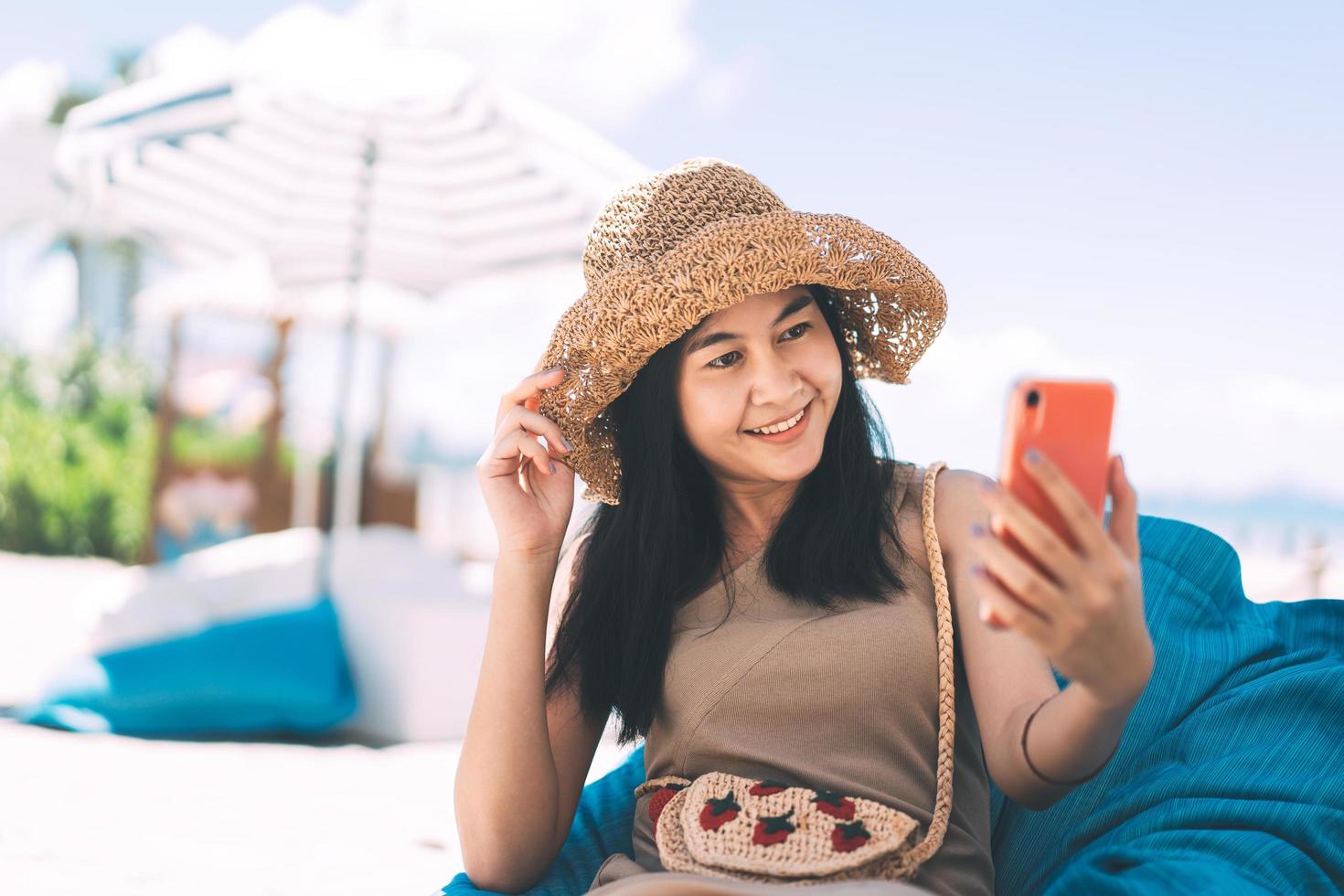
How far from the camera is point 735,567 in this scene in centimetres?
229

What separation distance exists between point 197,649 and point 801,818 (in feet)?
13.7

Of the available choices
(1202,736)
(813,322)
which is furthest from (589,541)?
(1202,736)

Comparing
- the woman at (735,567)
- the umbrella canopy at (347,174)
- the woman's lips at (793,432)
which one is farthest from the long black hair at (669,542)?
the umbrella canopy at (347,174)

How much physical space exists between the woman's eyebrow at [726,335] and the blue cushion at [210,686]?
3759mm

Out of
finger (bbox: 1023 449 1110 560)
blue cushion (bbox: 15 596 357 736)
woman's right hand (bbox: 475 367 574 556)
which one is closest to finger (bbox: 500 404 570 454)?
woman's right hand (bbox: 475 367 574 556)

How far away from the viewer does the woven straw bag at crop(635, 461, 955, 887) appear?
1728 mm

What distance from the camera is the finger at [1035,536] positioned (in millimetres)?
1104

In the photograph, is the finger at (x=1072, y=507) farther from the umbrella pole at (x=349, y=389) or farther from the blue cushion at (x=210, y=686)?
the umbrella pole at (x=349, y=389)

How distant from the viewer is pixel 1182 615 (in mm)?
2467

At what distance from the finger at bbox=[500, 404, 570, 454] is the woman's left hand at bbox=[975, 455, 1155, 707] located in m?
1.15

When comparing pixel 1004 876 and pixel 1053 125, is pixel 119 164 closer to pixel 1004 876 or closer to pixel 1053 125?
pixel 1004 876

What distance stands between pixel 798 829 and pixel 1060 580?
808 millimetres

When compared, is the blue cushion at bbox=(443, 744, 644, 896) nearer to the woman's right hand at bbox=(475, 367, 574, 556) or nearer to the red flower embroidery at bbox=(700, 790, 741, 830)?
the red flower embroidery at bbox=(700, 790, 741, 830)

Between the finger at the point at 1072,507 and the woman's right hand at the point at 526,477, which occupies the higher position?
the finger at the point at 1072,507
